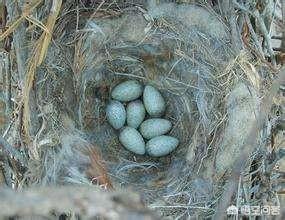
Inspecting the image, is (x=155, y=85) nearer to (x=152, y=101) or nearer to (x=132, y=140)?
(x=152, y=101)

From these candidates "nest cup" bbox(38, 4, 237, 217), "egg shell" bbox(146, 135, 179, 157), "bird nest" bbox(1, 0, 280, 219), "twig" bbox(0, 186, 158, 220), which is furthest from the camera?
"egg shell" bbox(146, 135, 179, 157)

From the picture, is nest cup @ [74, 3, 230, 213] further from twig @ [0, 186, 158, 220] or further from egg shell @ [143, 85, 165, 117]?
twig @ [0, 186, 158, 220]

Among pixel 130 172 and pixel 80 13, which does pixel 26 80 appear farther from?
pixel 130 172

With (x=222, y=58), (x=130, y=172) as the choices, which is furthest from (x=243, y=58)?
(x=130, y=172)

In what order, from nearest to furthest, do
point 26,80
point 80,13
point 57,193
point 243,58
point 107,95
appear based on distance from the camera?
point 57,193, point 26,80, point 243,58, point 80,13, point 107,95

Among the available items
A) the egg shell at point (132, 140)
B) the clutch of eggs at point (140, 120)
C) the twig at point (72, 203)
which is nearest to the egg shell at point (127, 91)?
the clutch of eggs at point (140, 120)

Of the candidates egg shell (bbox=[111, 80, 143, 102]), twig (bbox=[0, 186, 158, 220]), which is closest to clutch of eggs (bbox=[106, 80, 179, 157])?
egg shell (bbox=[111, 80, 143, 102])

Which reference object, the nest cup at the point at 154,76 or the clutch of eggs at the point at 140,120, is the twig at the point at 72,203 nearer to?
the nest cup at the point at 154,76
